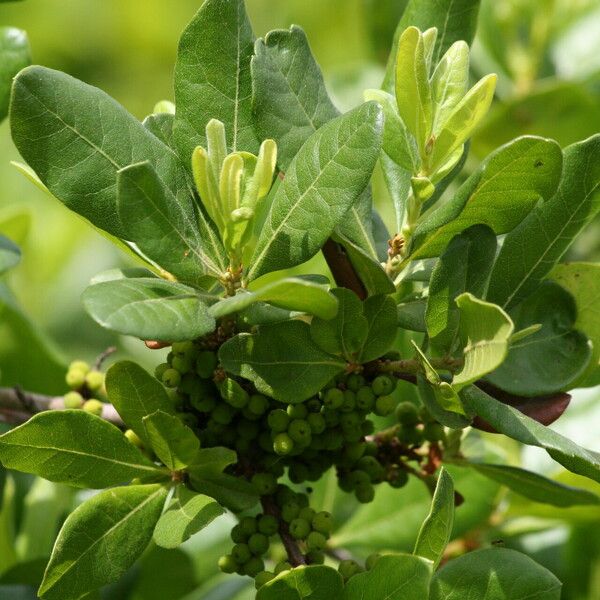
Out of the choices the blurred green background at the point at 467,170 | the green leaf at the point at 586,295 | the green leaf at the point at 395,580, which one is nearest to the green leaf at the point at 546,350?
the green leaf at the point at 586,295

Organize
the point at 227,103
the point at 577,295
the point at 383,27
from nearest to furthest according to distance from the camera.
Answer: the point at 227,103 → the point at 577,295 → the point at 383,27

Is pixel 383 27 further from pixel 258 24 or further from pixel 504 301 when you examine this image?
pixel 258 24

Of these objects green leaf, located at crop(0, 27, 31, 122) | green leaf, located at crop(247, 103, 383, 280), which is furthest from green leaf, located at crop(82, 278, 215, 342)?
green leaf, located at crop(0, 27, 31, 122)

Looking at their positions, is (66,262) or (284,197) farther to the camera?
(66,262)

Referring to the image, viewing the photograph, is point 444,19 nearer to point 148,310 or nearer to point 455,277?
point 455,277

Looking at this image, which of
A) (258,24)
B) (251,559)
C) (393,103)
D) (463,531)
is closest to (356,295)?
(393,103)

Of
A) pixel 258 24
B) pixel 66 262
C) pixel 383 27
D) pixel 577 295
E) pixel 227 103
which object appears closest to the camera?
pixel 227 103
